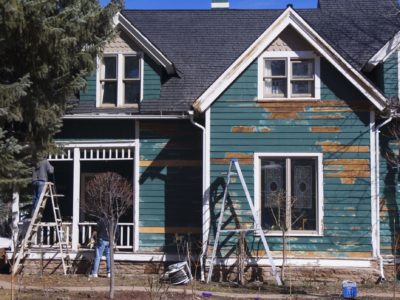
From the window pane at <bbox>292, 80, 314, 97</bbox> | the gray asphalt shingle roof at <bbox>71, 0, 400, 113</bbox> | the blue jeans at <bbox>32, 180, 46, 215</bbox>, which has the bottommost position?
the blue jeans at <bbox>32, 180, 46, 215</bbox>

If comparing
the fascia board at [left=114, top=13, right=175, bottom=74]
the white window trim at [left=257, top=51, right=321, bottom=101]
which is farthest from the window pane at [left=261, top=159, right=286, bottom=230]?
the fascia board at [left=114, top=13, right=175, bottom=74]

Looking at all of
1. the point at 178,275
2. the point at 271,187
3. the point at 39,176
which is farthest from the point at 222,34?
the point at 178,275

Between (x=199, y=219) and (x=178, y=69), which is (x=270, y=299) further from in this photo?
(x=178, y=69)

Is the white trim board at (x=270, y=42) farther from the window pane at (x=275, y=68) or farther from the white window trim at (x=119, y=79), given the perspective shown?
the white window trim at (x=119, y=79)

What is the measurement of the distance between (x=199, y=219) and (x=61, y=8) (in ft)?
18.8

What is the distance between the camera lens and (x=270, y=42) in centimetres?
1448

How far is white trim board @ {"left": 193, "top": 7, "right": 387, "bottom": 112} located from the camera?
1409cm

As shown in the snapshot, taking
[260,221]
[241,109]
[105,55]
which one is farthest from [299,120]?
[105,55]

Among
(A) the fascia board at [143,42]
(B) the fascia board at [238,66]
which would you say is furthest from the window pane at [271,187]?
(A) the fascia board at [143,42]

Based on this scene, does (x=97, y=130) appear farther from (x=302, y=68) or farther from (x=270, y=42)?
(x=302, y=68)

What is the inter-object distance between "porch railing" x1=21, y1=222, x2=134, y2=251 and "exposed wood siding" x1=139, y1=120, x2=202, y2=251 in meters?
0.43

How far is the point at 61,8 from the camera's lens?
1205cm

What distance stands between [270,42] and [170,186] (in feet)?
12.9

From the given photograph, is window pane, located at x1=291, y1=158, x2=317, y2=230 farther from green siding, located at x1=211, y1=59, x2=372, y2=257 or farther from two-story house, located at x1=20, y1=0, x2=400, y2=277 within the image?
green siding, located at x1=211, y1=59, x2=372, y2=257
